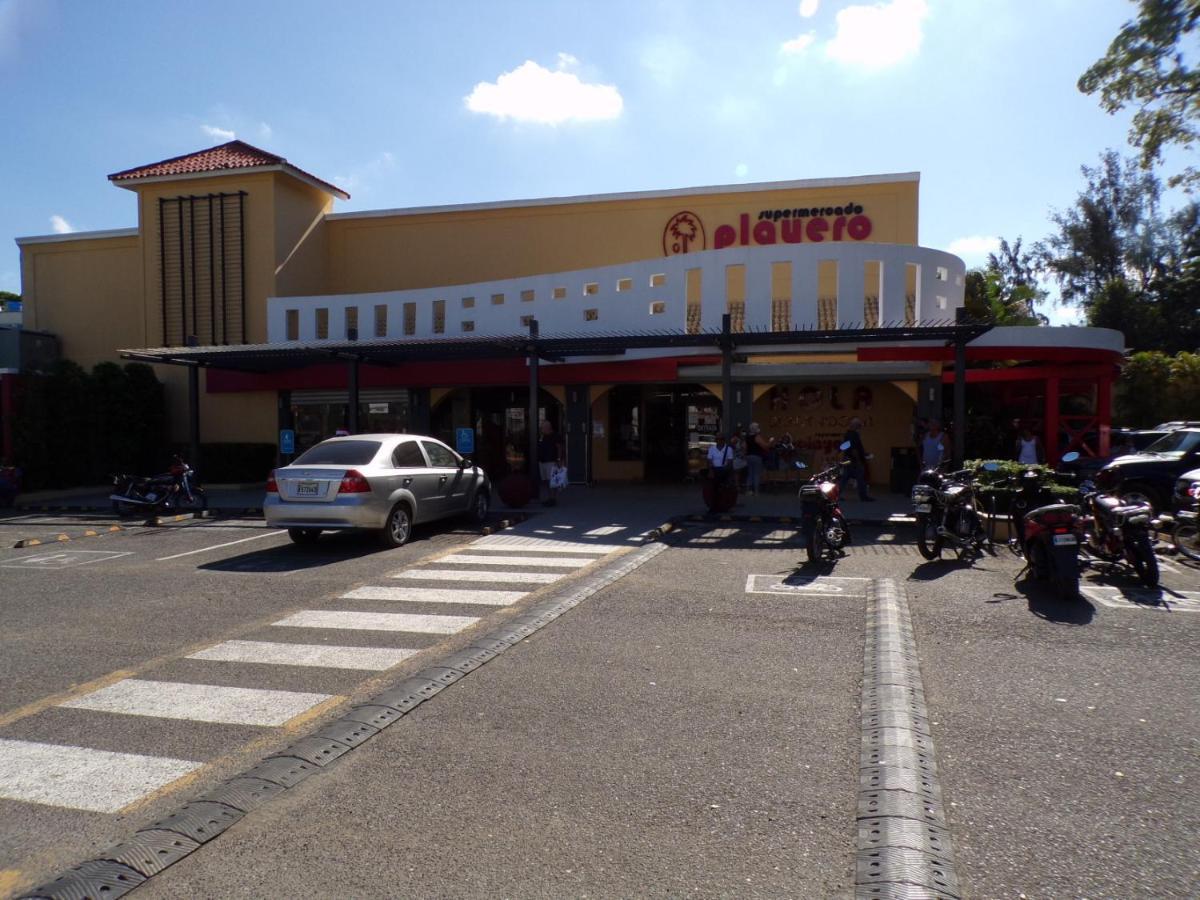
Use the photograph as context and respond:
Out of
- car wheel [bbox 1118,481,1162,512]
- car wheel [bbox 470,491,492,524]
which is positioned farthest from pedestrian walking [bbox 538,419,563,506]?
car wheel [bbox 1118,481,1162,512]

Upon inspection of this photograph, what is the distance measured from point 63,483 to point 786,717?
837 inches

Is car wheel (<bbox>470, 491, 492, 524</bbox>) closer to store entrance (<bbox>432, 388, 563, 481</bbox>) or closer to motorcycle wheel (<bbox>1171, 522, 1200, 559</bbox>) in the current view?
store entrance (<bbox>432, 388, 563, 481</bbox>)

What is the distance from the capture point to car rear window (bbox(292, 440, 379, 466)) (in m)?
11.6

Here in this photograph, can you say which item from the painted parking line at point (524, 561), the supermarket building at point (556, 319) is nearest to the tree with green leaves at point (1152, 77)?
the supermarket building at point (556, 319)

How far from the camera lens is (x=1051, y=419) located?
18656 mm

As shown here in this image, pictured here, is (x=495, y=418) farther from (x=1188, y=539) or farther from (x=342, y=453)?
(x=1188, y=539)

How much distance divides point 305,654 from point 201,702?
113cm

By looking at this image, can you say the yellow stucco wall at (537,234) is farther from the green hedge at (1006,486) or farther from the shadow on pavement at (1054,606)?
the shadow on pavement at (1054,606)

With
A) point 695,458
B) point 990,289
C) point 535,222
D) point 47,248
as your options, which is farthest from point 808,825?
point 47,248

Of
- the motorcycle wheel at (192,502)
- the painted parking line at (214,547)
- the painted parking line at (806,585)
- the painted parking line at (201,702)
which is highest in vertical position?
the motorcycle wheel at (192,502)

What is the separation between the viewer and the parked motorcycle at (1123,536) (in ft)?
29.2

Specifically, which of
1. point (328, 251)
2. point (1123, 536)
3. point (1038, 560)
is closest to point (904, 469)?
point (1123, 536)

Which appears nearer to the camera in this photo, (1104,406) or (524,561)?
(524,561)

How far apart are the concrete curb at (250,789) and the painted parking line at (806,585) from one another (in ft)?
10.1
